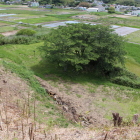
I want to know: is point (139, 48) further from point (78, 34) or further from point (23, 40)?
point (23, 40)

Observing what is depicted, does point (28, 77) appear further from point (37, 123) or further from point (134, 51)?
point (134, 51)

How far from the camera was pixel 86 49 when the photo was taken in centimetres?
1902

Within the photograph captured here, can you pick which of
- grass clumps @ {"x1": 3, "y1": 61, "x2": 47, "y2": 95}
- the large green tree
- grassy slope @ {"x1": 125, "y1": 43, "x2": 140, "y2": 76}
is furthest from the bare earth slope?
grassy slope @ {"x1": 125, "y1": 43, "x2": 140, "y2": 76}

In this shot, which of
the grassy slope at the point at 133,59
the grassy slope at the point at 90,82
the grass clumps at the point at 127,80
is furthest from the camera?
the grassy slope at the point at 133,59

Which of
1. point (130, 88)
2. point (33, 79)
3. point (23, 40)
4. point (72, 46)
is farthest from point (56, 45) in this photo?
point (23, 40)

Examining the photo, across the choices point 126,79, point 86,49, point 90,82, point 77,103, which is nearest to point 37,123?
point 77,103

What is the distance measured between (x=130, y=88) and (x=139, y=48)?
53.4 ft

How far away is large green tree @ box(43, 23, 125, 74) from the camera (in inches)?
739

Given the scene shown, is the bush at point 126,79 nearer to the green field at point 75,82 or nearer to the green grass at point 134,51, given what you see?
the green field at point 75,82

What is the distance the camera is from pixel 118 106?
15094mm

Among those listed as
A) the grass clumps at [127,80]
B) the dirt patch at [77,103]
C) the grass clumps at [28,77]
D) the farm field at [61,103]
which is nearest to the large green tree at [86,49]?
the grass clumps at [127,80]

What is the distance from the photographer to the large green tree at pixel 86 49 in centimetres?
1877

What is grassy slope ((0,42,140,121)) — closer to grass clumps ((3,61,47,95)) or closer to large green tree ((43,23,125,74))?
grass clumps ((3,61,47,95))

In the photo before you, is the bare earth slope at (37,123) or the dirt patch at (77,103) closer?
the bare earth slope at (37,123)
